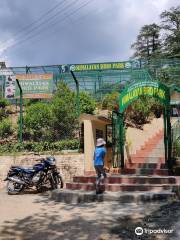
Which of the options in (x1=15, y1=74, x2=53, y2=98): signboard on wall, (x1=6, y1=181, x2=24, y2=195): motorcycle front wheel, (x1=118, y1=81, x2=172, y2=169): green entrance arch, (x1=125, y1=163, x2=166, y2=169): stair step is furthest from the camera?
(x1=15, y1=74, x2=53, y2=98): signboard on wall

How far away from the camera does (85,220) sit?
794 centimetres

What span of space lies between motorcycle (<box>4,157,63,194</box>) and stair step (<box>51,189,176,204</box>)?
5.40 ft

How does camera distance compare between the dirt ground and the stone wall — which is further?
the stone wall

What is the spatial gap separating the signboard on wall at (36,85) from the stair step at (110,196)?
26.2ft

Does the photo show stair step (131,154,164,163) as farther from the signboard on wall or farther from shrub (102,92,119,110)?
shrub (102,92,119,110)

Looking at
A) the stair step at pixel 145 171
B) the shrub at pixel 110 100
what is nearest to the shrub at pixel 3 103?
the shrub at pixel 110 100

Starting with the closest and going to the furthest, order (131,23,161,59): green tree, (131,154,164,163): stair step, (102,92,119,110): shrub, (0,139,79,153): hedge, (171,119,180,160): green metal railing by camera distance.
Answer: (171,119,180,160): green metal railing < (131,154,164,163): stair step < (0,139,79,153): hedge < (102,92,119,110): shrub < (131,23,161,59): green tree

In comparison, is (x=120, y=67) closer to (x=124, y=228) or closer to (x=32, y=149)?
(x=32, y=149)

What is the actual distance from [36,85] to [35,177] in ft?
21.3

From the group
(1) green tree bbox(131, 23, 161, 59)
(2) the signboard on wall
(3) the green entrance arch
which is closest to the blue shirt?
(3) the green entrance arch

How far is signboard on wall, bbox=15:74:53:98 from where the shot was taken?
59.0ft

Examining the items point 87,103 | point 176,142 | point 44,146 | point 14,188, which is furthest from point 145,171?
point 87,103

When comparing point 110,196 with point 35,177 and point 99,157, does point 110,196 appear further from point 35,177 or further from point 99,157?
point 35,177

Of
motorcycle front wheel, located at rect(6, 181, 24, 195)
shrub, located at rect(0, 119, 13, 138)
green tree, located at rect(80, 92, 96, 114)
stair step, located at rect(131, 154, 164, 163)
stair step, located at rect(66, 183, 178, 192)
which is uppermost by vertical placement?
green tree, located at rect(80, 92, 96, 114)
